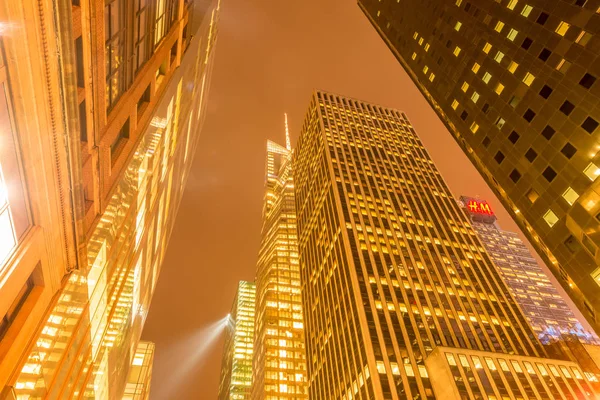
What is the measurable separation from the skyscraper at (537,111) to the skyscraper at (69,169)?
29690mm

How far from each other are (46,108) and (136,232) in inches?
994

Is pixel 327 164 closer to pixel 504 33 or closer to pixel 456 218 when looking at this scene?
pixel 456 218

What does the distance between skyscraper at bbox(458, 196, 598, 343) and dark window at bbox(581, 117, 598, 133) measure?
134 m

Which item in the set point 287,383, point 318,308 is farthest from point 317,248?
point 287,383

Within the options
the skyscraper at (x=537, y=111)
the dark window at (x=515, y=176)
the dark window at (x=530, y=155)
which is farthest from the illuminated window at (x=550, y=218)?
the dark window at (x=530, y=155)

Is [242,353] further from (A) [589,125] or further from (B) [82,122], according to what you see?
(B) [82,122]

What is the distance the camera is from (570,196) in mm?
28031

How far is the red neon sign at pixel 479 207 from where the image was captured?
630 feet

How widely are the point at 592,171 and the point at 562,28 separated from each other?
12825 millimetres

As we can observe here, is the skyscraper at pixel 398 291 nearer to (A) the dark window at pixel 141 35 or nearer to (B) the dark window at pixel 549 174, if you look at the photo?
(B) the dark window at pixel 549 174

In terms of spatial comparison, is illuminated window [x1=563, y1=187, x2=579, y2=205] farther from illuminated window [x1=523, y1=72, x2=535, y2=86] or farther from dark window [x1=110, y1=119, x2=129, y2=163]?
dark window [x1=110, y1=119, x2=129, y2=163]

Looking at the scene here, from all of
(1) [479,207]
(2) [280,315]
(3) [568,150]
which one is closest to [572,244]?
(3) [568,150]

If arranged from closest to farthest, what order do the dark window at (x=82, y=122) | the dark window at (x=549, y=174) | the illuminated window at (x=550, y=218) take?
the dark window at (x=82, y=122)
the illuminated window at (x=550, y=218)
the dark window at (x=549, y=174)

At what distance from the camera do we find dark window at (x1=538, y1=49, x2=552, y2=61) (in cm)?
3231
